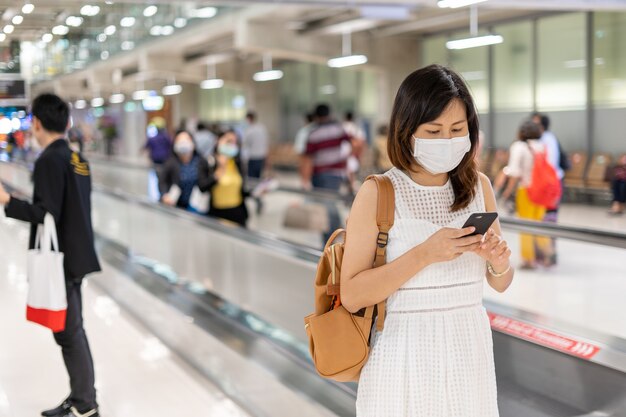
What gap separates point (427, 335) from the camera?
2357 millimetres

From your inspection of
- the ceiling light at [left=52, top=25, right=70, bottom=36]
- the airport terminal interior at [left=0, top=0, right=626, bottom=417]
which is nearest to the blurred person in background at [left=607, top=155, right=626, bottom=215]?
the airport terminal interior at [left=0, top=0, right=626, bottom=417]

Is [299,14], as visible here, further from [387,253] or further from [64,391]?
[387,253]

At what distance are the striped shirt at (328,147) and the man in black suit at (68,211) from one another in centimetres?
547

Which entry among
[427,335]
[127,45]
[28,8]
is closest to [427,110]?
[427,335]

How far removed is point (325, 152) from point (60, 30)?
341 centimetres


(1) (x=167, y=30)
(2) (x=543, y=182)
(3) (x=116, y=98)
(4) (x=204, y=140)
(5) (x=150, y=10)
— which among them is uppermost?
(5) (x=150, y=10)

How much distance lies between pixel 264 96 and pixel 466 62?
1261 cm

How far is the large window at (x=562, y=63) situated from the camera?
18875 millimetres

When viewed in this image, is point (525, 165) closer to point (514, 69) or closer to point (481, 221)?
point (481, 221)

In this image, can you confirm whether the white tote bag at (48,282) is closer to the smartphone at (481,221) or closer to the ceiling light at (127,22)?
the smartphone at (481,221)

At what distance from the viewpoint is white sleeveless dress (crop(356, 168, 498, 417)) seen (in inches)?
92.7

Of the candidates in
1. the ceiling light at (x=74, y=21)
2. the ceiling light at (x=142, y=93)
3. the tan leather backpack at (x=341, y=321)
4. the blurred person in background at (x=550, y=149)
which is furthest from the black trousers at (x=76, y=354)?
the ceiling light at (x=142, y=93)

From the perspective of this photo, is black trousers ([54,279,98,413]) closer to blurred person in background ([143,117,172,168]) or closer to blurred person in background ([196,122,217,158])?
blurred person in background ([196,122,217,158])

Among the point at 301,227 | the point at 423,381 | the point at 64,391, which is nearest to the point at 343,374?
the point at 423,381
